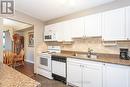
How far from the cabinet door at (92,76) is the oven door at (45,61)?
5.50 feet

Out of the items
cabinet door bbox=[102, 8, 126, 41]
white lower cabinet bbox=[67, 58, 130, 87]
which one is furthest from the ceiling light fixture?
white lower cabinet bbox=[67, 58, 130, 87]

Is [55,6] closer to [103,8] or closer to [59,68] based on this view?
[103,8]

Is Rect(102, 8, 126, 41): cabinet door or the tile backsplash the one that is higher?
Rect(102, 8, 126, 41): cabinet door

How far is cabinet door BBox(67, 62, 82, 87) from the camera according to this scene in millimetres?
3332

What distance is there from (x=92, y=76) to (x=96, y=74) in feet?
0.46

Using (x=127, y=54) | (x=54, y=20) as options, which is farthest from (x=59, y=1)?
(x=127, y=54)

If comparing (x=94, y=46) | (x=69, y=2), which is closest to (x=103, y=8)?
(x=69, y=2)

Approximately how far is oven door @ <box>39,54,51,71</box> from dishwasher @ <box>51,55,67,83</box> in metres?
0.25

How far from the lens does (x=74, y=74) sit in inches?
137

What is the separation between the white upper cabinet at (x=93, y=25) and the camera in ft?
10.5

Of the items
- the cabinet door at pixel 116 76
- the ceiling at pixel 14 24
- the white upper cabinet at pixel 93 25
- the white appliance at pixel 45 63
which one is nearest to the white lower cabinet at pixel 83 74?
the cabinet door at pixel 116 76

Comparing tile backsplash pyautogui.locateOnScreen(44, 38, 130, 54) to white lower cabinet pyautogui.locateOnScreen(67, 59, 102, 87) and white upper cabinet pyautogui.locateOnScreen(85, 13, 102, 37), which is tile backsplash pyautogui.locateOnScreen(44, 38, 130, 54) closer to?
white upper cabinet pyautogui.locateOnScreen(85, 13, 102, 37)

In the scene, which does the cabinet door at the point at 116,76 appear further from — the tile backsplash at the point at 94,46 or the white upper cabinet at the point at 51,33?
the white upper cabinet at the point at 51,33

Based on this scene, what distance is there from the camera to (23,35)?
30.2ft
